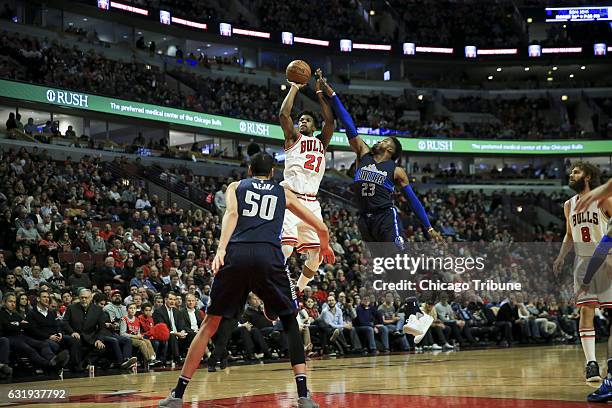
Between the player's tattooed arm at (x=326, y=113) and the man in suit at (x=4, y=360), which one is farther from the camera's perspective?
the man in suit at (x=4, y=360)

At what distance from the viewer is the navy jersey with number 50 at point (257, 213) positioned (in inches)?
243

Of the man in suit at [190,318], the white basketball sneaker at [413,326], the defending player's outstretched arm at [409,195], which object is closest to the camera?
the defending player's outstretched arm at [409,195]

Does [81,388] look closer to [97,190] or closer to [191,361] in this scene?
[191,361]

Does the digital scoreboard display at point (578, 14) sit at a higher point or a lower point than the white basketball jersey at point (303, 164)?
higher

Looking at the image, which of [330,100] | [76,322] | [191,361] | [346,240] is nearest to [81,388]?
[76,322]

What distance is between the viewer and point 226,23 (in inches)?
1545

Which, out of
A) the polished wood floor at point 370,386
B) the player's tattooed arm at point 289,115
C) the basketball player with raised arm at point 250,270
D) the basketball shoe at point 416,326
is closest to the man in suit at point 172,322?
the polished wood floor at point 370,386

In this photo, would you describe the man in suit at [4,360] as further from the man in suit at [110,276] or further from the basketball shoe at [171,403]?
the basketball shoe at [171,403]

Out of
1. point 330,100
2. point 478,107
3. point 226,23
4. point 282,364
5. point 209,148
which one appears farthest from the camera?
point 478,107

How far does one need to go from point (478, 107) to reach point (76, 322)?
36.4 metres

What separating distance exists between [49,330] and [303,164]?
5.41 metres

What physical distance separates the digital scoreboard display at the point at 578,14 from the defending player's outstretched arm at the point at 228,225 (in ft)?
148

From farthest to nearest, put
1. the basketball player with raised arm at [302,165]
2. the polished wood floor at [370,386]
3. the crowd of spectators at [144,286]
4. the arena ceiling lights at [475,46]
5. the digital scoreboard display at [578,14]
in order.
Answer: the digital scoreboard display at [578,14] → the arena ceiling lights at [475,46] → the crowd of spectators at [144,286] → the basketball player with raised arm at [302,165] → the polished wood floor at [370,386]

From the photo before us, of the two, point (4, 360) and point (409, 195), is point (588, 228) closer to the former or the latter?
point (409, 195)
